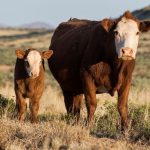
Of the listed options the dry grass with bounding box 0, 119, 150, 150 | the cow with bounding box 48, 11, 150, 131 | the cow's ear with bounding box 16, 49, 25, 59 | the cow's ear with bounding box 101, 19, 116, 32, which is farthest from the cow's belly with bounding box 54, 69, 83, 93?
the dry grass with bounding box 0, 119, 150, 150

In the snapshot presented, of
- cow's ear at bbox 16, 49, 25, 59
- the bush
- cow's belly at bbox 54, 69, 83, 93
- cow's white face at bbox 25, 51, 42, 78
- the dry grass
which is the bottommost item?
the bush

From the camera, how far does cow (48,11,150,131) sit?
1051cm

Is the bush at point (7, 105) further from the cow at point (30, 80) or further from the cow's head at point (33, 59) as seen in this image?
the cow's head at point (33, 59)

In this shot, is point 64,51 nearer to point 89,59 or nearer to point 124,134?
point 89,59

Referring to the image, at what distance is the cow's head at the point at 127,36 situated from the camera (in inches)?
403

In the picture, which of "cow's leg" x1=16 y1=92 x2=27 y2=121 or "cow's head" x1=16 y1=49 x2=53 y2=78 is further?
"cow's head" x1=16 y1=49 x2=53 y2=78

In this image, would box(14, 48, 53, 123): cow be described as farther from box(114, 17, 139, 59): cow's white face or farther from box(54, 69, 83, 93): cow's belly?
box(114, 17, 139, 59): cow's white face

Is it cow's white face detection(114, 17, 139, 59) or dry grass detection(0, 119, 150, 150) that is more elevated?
cow's white face detection(114, 17, 139, 59)

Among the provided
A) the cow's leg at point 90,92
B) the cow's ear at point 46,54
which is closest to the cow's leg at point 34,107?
the cow's ear at point 46,54

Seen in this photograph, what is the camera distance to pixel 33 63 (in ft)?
42.6

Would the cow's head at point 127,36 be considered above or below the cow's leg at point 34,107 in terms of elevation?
above

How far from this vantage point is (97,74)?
11.0 metres

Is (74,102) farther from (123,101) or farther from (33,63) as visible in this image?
(123,101)

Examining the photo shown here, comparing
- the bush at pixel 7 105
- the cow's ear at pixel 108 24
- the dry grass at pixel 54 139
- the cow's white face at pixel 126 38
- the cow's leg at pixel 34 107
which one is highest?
the cow's ear at pixel 108 24
